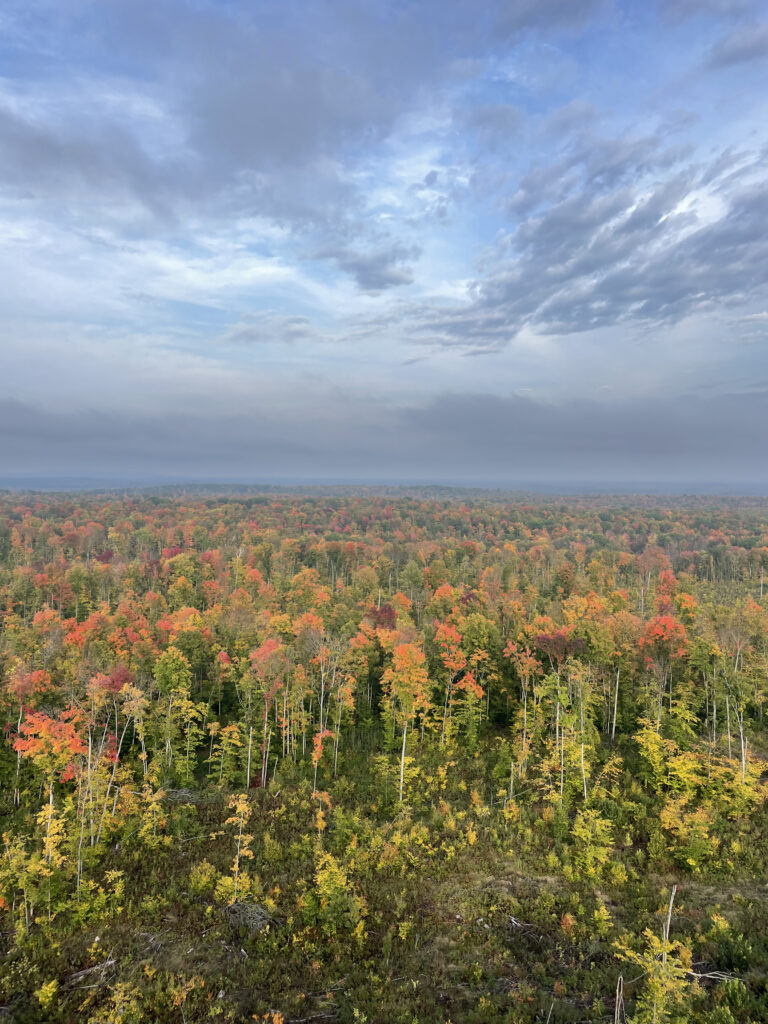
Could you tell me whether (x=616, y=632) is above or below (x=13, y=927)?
above

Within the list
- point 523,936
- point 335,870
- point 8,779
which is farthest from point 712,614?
point 8,779

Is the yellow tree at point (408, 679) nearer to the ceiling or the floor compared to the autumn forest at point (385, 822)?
nearer to the ceiling

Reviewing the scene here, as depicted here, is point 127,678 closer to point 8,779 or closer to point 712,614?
point 8,779

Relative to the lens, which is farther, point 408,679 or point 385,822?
point 408,679

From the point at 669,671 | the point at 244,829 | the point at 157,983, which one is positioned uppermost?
the point at 669,671

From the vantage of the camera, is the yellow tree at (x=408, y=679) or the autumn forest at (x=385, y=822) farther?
the yellow tree at (x=408, y=679)

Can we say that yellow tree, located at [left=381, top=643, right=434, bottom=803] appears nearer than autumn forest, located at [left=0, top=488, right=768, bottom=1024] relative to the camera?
No

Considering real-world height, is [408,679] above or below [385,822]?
above

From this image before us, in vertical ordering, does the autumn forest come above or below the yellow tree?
below
